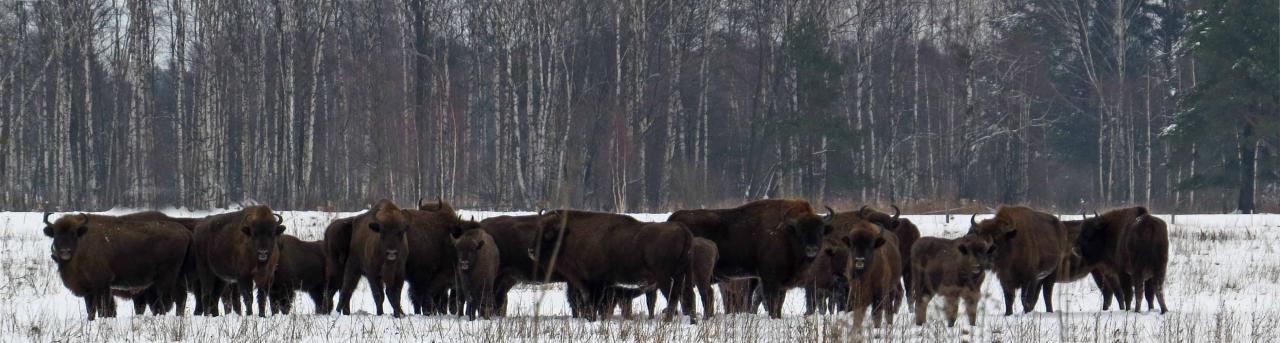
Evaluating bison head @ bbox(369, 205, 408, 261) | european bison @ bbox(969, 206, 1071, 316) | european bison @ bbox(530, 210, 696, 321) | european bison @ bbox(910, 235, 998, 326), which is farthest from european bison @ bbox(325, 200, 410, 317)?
european bison @ bbox(969, 206, 1071, 316)

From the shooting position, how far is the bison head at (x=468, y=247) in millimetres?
12531

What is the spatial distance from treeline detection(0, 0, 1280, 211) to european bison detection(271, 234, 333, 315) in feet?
68.5

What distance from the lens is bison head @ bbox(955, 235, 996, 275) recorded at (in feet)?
42.8

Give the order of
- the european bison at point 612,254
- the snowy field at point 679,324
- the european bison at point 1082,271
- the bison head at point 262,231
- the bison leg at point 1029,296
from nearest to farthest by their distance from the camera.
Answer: the snowy field at point 679,324 < the european bison at point 612,254 < the bison head at point 262,231 < the bison leg at point 1029,296 < the european bison at point 1082,271

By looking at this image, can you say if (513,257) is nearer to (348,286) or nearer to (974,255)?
(348,286)

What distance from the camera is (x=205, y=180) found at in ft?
123

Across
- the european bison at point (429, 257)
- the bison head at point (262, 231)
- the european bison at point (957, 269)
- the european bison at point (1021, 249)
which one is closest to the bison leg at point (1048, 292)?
the european bison at point (1021, 249)

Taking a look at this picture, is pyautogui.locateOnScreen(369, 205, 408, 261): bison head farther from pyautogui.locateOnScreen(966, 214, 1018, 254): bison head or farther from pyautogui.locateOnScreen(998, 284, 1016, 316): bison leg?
pyautogui.locateOnScreen(998, 284, 1016, 316): bison leg

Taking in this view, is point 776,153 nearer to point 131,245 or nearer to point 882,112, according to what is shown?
point 882,112

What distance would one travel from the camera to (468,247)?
12.5 metres

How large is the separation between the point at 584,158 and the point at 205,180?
1353 centimetres

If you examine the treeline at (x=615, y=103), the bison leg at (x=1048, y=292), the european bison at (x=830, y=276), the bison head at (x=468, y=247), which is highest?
the treeline at (x=615, y=103)

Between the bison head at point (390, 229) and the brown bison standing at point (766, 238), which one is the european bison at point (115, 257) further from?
the brown bison standing at point (766, 238)

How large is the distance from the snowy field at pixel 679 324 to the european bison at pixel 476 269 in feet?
1.03
